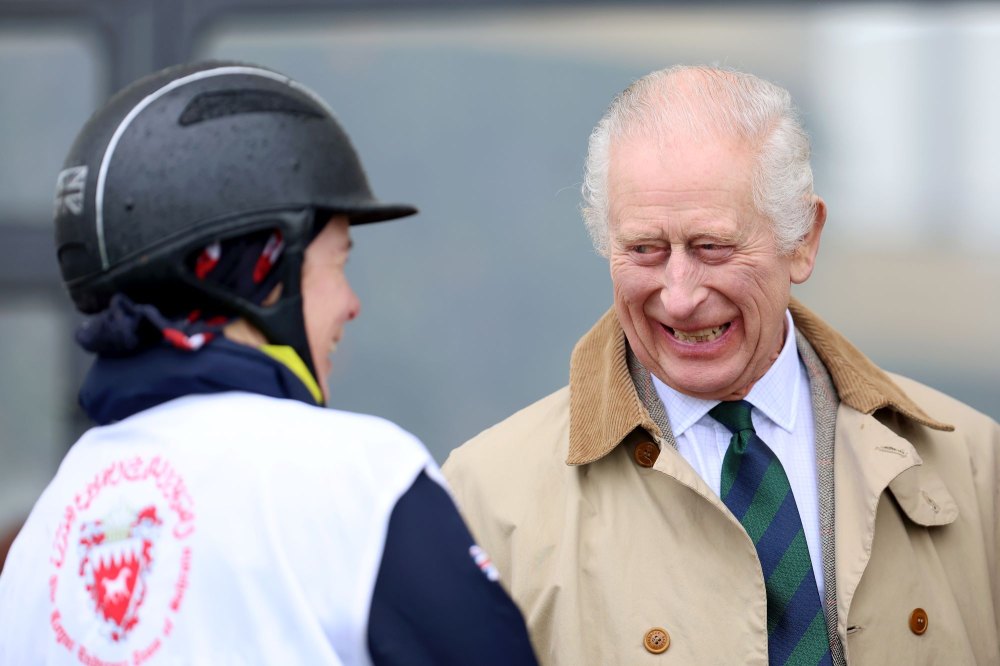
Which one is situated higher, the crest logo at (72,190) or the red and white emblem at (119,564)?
the crest logo at (72,190)

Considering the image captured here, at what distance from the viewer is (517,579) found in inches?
87.0

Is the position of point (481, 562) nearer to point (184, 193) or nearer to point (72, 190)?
point (184, 193)

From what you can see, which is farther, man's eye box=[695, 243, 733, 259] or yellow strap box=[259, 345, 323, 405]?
man's eye box=[695, 243, 733, 259]

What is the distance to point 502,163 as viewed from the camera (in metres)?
3.75

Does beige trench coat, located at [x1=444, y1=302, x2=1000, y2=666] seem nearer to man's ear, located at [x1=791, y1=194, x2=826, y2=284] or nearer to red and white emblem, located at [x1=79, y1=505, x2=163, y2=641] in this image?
man's ear, located at [x1=791, y1=194, x2=826, y2=284]

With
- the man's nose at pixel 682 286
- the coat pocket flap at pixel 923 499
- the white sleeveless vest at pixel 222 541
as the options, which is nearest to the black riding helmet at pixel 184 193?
the white sleeveless vest at pixel 222 541

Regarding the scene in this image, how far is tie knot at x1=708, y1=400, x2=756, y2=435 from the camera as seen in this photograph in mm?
2289

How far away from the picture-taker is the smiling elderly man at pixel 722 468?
84.0 inches

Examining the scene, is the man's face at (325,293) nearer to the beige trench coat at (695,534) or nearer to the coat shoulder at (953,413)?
the beige trench coat at (695,534)

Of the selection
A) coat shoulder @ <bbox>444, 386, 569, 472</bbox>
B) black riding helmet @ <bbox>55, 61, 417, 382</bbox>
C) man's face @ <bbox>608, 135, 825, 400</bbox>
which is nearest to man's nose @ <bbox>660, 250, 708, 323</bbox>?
man's face @ <bbox>608, 135, 825, 400</bbox>

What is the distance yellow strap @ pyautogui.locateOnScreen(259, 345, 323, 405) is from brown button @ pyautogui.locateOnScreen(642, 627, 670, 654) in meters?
0.80

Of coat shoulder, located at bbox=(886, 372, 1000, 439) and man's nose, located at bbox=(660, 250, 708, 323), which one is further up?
man's nose, located at bbox=(660, 250, 708, 323)

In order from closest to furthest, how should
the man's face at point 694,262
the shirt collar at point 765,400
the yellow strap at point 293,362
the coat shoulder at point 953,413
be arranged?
the yellow strap at point 293,362
the man's face at point 694,262
the shirt collar at point 765,400
the coat shoulder at point 953,413

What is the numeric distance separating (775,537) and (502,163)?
6.06ft
